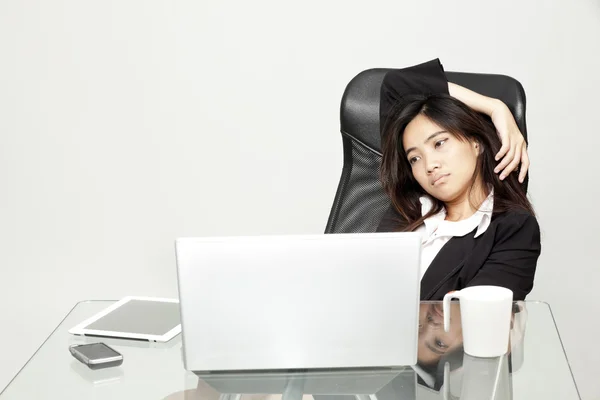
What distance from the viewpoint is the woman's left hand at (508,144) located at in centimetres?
192

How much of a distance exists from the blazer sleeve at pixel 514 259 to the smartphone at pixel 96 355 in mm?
841

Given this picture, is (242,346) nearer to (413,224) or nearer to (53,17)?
(413,224)

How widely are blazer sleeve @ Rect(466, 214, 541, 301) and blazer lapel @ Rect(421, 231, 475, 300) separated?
0.05 meters

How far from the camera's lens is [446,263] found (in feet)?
6.38

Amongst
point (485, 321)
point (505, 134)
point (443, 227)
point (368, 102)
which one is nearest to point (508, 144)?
point (505, 134)

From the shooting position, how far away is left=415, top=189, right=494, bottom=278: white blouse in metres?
1.96

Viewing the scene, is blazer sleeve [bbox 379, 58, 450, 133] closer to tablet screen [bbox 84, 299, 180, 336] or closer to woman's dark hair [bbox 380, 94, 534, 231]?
woman's dark hair [bbox 380, 94, 534, 231]

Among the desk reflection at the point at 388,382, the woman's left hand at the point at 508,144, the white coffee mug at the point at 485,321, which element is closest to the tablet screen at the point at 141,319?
the desk reflection at the point at 388,382

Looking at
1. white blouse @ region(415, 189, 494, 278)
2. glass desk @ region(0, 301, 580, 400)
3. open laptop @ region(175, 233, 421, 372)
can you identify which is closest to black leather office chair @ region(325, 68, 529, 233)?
white blouse @ region(415, 189, 494, 278)

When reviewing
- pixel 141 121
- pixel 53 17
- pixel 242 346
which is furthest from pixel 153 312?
pixel 53 17

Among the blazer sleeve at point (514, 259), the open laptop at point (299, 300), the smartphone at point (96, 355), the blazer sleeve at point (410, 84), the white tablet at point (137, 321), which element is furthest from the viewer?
the blazer sleeve at point (410, 84)

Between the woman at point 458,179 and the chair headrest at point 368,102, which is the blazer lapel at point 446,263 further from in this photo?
the chair headrest at point 368,102

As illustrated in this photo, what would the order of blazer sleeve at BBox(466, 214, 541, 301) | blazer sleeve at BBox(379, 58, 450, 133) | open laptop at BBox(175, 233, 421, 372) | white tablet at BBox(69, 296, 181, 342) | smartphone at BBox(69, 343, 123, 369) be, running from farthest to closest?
blazer sleeve at BBox(379, 58, 450, 133) < blazer sleeve at BBox(466, 214, 541, 301) < white tablet at BBox(69, 296, 181, 342) < smartphone at BBox(69, 343, 123, 369) < open laptop at BBox(175, 233, 421, 372)

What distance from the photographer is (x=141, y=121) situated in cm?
326
